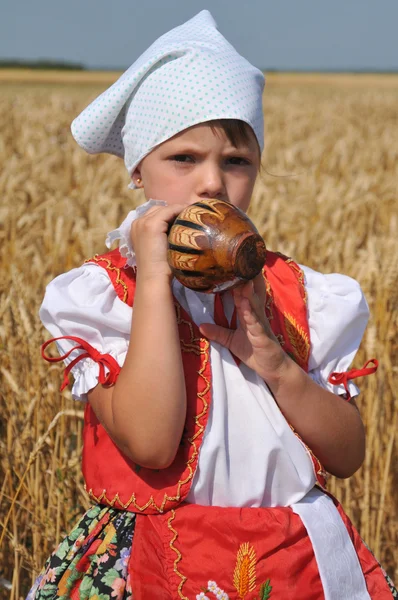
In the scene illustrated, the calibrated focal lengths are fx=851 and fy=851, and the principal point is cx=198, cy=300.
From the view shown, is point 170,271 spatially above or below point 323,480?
above

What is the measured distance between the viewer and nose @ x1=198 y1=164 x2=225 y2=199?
1.51 metres

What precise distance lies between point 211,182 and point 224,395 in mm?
377

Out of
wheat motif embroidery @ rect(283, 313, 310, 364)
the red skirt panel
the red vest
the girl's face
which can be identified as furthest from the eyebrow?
the red skirt panel

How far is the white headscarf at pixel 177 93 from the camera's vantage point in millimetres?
1567

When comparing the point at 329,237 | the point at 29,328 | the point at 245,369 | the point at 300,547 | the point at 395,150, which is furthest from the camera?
the point at 395,150

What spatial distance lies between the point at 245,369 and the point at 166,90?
0.54 metres

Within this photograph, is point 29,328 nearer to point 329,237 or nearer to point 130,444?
point 130,444

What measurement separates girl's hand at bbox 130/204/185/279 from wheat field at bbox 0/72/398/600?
417 millimetres

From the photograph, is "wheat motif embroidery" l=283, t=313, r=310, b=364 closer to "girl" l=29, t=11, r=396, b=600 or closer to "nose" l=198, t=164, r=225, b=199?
"girl" l=29, t=11, r=396, b=600

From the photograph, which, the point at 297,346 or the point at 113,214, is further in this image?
the point at 113,214

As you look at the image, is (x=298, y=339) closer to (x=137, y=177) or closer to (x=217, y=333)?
(x=217, y=333)

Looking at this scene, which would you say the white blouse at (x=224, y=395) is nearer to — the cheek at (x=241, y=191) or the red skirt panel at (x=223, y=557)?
the red skirt panel at (x=223, y=557)

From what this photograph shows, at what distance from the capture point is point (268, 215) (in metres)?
4.23

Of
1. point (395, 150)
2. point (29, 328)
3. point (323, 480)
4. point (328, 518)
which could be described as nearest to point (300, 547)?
point (328, 518)
